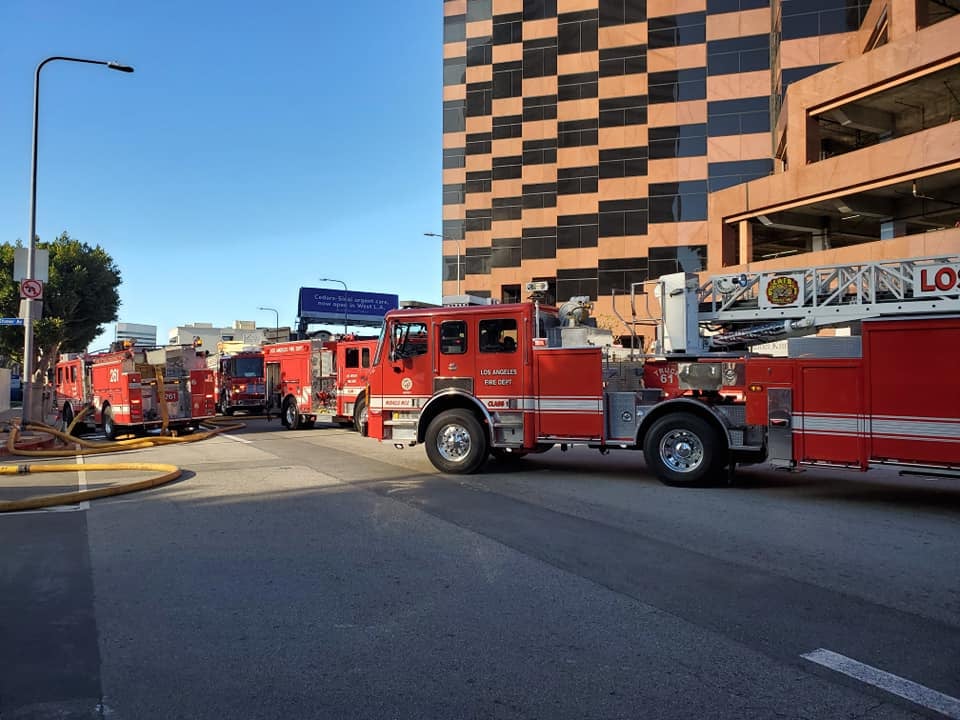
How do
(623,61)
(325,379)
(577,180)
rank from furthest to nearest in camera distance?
(577,180) < (623,61) < (325,379)

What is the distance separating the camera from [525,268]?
46188 millimetres

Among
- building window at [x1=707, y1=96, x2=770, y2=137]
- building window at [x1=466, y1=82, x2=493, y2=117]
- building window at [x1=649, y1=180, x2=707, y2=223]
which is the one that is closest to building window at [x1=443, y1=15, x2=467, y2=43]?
building window at [x1=466, y1=82, x2=493, y2=117]

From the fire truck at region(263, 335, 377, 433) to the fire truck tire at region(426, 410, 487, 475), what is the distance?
23.1 feet

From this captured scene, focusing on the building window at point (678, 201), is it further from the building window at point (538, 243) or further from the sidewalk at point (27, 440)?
the sidewalk at point (27, 440)

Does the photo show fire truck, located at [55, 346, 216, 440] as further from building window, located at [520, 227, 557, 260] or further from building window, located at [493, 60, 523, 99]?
building window, located at [493, 60, 523, 99]

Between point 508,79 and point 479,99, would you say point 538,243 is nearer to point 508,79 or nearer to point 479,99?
point 508,79

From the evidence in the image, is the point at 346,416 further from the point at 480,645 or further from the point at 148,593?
the point at 480,645

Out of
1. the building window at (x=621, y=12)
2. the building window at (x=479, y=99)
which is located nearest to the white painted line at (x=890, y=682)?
the building window at (x=621, y=12)

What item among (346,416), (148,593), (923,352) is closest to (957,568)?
(923,352)

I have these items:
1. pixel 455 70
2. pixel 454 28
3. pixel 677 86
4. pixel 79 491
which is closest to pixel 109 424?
pixel 79 491

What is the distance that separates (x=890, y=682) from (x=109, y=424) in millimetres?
19060

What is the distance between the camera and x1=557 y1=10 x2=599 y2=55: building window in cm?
4488

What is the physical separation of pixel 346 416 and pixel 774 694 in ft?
56.2

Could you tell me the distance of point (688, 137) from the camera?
134 feet
